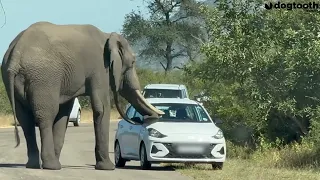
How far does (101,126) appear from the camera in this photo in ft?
58.7

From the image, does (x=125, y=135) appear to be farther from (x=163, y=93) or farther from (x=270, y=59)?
(x=163, y=93)

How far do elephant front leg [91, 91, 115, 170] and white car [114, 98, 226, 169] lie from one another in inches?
43.5

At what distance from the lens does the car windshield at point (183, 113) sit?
1986 cm

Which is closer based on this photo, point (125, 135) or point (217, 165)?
point (217, 165)

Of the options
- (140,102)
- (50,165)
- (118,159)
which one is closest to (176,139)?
(140,102)

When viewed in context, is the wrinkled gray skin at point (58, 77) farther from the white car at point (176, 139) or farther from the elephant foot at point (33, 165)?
the white car at point (176, 139)

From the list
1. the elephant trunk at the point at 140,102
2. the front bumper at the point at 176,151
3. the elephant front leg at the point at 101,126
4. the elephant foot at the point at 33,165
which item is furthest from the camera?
the elephant trunk at the point at 140,102

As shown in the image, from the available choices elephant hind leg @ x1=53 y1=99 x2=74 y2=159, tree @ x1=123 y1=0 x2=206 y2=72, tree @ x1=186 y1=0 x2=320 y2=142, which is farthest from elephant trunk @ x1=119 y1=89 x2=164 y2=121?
tree @ x1=123 y1=0 x2=206 y2=72

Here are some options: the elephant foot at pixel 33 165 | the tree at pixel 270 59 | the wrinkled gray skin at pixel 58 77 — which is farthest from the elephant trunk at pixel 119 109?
the tree at pixel 270 59

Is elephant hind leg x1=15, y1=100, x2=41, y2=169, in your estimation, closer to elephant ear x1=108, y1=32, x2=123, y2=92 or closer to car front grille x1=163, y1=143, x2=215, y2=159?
elephant ear x1=108, y1=32, x2=123, y2=92

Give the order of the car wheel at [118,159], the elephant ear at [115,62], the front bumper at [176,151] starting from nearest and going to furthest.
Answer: the elephant ear at [115,62], the front bumper at [176,151], the car wheel at [118,159]

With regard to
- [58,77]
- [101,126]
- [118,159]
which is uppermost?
[58,77]

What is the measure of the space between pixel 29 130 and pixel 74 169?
126cm

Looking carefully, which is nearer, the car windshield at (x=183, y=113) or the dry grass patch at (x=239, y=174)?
the dry grass patch at (x=239, y=174)
